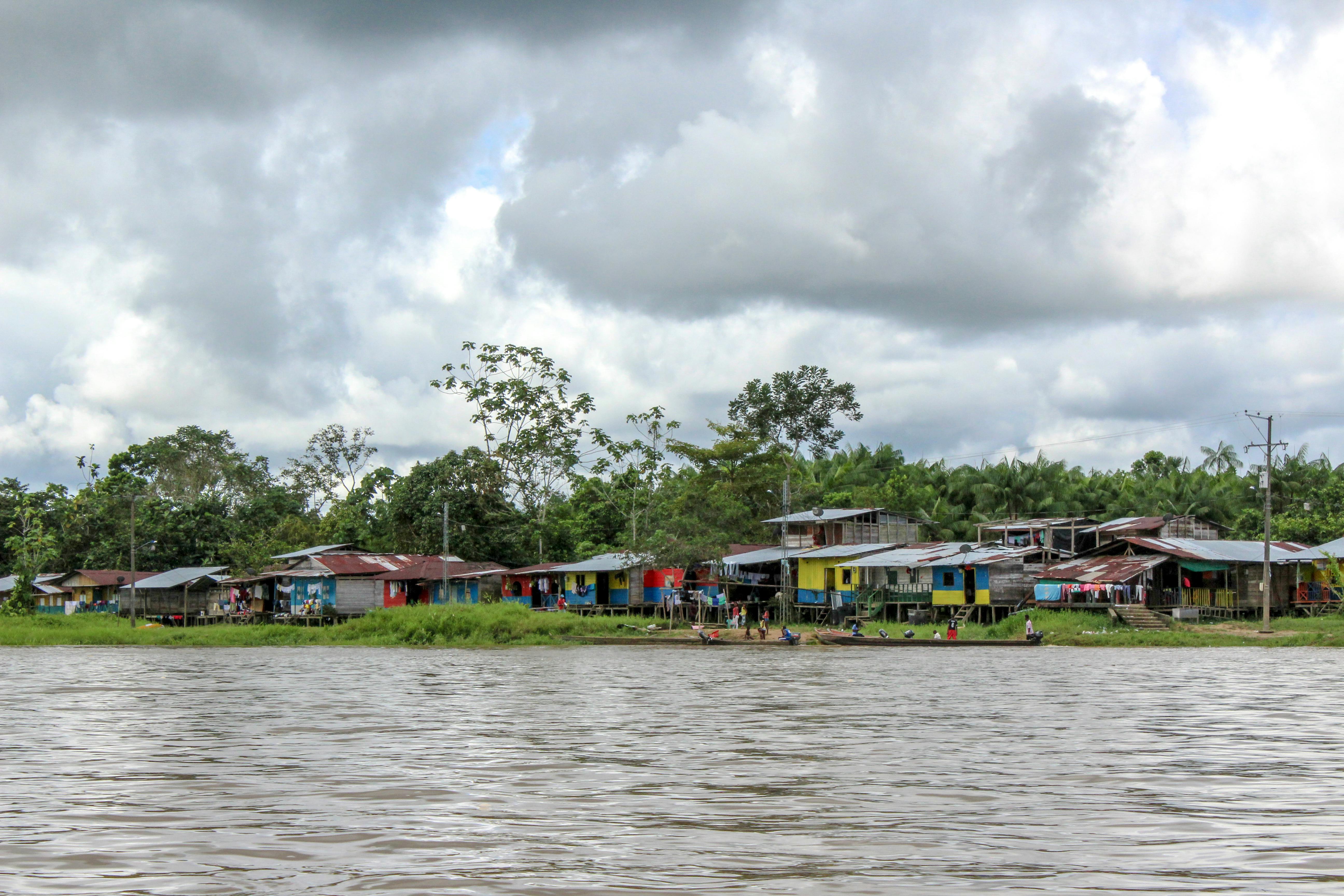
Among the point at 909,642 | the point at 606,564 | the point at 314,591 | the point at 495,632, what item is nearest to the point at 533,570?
the point at 606,564

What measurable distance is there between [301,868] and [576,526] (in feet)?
184

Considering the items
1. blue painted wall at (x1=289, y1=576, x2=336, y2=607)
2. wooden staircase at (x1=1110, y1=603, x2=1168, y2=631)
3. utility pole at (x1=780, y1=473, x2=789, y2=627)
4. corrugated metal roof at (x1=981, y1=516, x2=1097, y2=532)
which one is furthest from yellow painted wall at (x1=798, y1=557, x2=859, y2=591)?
blue painted wall at (x1=289, y1=576, x2=336, y2=607)

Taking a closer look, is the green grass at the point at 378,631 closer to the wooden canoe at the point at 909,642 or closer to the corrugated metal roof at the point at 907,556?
the wooden canoe at the point at 909,642

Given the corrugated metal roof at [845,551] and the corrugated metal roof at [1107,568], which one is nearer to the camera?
the corrugated metal roof at [1107,568]

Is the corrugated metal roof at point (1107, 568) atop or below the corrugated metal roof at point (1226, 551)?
below

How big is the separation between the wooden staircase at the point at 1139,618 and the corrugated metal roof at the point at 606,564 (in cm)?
1960

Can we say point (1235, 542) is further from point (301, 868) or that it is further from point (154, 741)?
point (301, 868)

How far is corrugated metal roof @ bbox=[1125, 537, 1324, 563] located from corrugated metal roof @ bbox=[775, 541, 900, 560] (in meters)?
10.5

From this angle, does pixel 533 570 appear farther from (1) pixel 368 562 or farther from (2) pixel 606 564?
(1) pixel 368 562

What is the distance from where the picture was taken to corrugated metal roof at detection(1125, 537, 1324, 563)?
44.4 m

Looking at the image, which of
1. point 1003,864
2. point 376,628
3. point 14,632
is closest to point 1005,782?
point 1003,864

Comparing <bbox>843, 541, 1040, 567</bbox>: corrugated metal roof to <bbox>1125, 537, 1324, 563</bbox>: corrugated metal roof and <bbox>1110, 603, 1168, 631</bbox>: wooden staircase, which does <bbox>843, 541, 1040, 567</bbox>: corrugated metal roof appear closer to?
<bbox>1125, 537, 1324, 563</bbox>: corrugated metal roof

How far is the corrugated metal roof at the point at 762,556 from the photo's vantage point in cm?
5344

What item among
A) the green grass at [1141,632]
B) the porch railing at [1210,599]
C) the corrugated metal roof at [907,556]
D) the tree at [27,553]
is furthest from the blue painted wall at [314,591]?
the porch railing at [1210,599]
